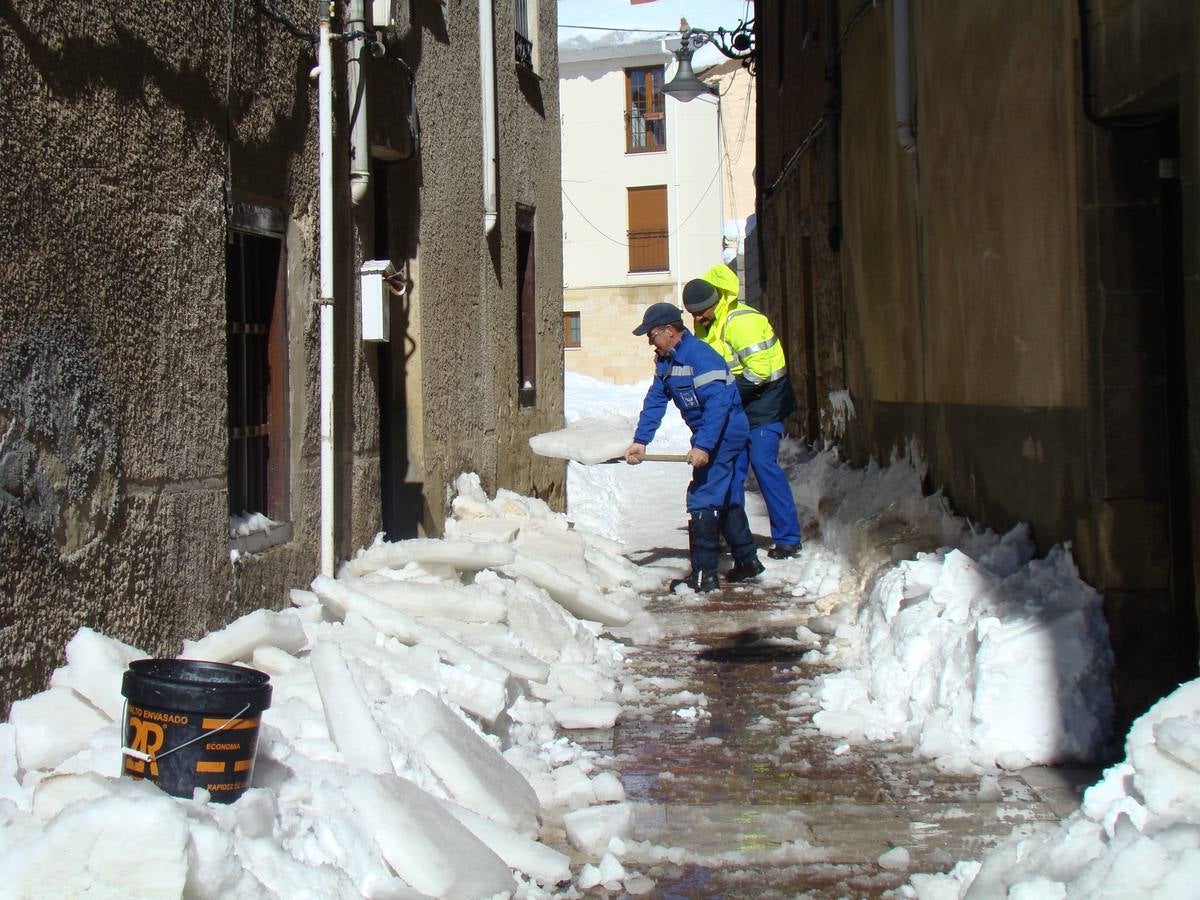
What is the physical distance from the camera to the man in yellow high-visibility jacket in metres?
9.09

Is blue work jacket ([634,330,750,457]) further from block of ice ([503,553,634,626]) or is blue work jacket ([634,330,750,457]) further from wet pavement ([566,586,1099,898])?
wet pavement ([566,586,1099,898])

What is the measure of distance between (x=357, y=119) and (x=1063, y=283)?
3598 millimetres

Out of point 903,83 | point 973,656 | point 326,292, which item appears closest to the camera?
point 973,656

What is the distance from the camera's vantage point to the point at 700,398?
322 inches

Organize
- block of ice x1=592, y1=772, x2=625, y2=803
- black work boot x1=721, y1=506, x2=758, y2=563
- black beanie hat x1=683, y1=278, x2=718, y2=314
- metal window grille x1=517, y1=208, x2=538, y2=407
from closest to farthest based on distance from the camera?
block of ice x1=592, y1=772, x2=625, y2=803, black work boot x1=721, y1=506, x2=758, y2=563, black beanie hat x1=683, y1=278, x2=718, y2=314, metal window grille x1=517, y1=208, x2=538, y2=407


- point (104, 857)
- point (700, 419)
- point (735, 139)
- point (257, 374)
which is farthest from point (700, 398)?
point (735, 139)

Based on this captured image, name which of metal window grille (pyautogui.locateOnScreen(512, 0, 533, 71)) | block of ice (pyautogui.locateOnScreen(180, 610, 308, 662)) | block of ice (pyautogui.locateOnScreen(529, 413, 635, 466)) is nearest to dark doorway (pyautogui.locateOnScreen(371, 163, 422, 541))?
block of ice (pyautogui.locateOnScreen(529, 413, 635, 466))

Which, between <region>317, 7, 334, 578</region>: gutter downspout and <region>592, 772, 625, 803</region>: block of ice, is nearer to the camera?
<region>592, 772, 625, 803</region>: block of ice

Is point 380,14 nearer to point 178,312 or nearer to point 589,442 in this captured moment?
point 178,312

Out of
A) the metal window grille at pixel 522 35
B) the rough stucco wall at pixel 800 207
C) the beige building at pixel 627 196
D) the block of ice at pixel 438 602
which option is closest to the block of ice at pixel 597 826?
the block of ice at pixel 438 602

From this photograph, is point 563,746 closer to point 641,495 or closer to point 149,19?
point 149,19

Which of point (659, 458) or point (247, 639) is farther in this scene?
point (659, 458)

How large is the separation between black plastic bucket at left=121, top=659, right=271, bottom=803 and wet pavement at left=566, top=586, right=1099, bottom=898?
106 cm

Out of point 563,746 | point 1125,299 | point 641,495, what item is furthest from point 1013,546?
point 641,495
